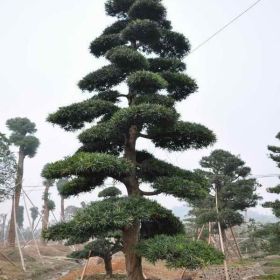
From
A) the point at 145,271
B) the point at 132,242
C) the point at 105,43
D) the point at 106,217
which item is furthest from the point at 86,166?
the point at 145,271

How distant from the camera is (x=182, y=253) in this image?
6582mm

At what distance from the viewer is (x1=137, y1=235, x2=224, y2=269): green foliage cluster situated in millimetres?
6508

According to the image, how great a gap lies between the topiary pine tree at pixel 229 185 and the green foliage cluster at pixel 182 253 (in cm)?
1765

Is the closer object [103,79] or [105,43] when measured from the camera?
[103,79]

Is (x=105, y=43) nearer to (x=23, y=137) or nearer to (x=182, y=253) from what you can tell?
(x=182, y=253)

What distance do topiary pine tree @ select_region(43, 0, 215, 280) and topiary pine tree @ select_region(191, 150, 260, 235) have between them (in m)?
15.7

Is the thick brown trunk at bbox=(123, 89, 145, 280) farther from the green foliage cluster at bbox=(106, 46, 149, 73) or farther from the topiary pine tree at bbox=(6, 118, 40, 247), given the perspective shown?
the topiary pine tree at bbox=(6, 118, 40, 247)

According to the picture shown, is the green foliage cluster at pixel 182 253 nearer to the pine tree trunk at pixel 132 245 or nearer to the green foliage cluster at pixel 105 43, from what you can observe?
the pine tree trunk at pixel 132 245

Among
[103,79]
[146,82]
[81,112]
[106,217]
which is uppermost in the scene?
[103,79]

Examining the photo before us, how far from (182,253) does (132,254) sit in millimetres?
1688

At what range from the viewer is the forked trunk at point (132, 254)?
7.84 metres

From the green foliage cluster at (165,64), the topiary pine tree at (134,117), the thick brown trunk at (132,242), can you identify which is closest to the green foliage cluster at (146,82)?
the topiary pine tree at (134,117)

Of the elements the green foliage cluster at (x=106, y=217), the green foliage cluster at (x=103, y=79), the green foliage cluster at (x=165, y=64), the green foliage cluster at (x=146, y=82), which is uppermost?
the green foliage cluster at (x=165, y=64)

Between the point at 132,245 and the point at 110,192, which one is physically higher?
the point at 110,192
